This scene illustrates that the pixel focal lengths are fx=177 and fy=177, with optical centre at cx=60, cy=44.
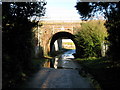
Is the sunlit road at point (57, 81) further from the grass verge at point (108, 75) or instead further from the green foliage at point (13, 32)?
the green foliage at point (13, 32)

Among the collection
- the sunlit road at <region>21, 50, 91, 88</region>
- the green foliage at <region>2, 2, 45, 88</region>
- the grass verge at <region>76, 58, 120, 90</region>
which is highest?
the green foliage at <region>2, 2, 45, 88</region>

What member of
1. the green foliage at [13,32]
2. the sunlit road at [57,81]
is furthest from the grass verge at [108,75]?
the green foliage at [13,32]

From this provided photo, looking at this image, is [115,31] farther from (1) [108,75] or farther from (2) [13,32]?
(2) [13,32]

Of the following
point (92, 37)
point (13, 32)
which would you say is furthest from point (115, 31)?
point (92, 37)

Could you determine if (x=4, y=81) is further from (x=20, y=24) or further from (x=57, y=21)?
(x=57, y=21)

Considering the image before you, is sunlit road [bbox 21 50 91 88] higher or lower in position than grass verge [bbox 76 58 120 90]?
lower

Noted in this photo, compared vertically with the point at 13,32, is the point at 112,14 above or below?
above

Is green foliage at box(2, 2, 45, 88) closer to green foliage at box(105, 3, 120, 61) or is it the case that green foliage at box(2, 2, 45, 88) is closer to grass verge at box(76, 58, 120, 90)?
grass verge at box(76, 58, 120, 90)

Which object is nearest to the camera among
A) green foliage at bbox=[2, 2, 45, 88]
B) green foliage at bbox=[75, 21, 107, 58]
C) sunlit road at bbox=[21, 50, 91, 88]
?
green foliage at bbox=[2, 2, 45, 88]

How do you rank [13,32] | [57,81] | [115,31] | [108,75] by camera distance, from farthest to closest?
[57,81] < [108,75] < [115,31] < [13,32]

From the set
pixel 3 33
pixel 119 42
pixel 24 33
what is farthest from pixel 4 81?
pixel 119 42

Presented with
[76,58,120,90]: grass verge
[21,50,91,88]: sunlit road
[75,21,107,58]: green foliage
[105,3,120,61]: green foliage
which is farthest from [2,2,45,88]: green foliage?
[75,21,107,58]: green foliage

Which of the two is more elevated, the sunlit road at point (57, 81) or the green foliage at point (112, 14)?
the green foliage at point (112, 14)

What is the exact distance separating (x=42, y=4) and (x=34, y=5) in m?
0.63
